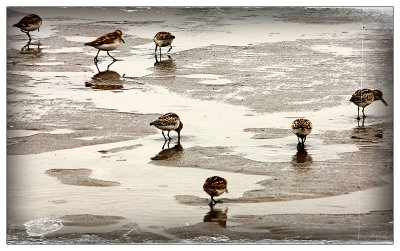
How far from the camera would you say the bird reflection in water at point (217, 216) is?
10.2 metres

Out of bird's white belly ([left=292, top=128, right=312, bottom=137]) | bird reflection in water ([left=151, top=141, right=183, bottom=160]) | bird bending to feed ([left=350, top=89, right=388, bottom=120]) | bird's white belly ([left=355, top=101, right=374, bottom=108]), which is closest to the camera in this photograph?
bird reflection in water ([left=151, top=141, right=183, bottom=160])

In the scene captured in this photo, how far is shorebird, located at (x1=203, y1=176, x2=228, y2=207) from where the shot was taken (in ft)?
34.8

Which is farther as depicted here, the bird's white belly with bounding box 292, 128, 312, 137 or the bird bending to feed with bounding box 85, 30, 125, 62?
the bird bending to feed with bounding box 85, 30, 125, 62

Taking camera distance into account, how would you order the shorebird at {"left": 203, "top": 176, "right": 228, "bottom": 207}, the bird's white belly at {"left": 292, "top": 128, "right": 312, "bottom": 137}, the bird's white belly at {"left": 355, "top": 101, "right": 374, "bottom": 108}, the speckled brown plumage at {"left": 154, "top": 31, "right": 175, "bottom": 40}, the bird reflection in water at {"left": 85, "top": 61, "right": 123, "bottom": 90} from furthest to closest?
1. the speckled brown plumage at {"left": 154, "top": 31, "right": 175, "bottom": 40}
2. the bird reflection in water at {"left": 85, "top": 61, "right": 123, "bottom": 90}
3. the bird's white belly at {"left": 355, "top": 101, "right": 374, "bottom": 108}
4. the bird's white belly at {"left": 292, "top": 128, "right": 312, "bottom": 137}
5. the shorebird at {"left": 203, "top": 176, "right": 228, "bottom": 207}

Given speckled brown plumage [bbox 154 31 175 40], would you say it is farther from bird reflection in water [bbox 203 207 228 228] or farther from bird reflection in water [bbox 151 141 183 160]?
bird reflection in water [bbox 203 207 228 228]

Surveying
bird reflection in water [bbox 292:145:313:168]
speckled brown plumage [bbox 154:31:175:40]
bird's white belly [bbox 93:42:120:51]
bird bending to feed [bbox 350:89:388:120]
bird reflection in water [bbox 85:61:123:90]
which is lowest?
bird reflection in water [bbox 292:145:313:168]

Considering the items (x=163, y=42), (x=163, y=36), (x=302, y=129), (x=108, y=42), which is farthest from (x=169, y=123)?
(x=108, y=42)

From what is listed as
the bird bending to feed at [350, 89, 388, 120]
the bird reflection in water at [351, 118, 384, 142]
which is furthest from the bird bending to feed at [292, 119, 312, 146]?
the bird bending to feed at [350, 89, 388, 120]

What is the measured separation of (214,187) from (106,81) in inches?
190

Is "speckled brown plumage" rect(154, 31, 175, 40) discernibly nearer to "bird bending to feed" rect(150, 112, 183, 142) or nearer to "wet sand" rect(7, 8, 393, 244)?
"wet sand" rect(7, 8, 393, 244)

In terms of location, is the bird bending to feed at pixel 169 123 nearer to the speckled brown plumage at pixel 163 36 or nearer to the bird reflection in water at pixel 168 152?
the bird reflection in water at pixel 168 152

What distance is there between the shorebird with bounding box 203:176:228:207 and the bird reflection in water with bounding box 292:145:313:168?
147 centimetres

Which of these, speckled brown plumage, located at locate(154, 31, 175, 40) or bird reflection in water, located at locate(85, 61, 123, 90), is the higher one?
speckled brown plumage, located at locate(154, 31, 175, 40)

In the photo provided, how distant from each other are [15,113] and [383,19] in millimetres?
5013
